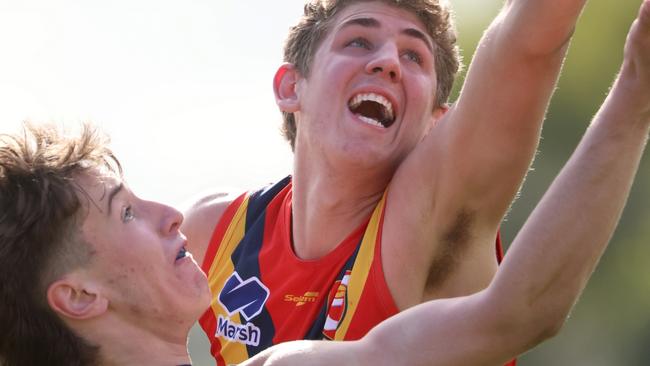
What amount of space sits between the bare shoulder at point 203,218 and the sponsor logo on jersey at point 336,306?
3.82 ft

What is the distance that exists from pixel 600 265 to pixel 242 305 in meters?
14.5

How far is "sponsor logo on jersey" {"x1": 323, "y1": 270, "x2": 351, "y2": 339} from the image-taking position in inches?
185

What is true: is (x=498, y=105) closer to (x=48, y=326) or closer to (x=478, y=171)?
(x=478, y=171)

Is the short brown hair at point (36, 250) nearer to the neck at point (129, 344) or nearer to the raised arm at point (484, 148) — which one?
the neck at point (129, 344)

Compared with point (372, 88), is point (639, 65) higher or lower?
higher

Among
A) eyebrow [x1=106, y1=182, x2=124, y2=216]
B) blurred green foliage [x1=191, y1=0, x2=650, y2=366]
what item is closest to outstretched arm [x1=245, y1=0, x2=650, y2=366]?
eyebrow [x1=106, y1=182, x2=124, y2=216]

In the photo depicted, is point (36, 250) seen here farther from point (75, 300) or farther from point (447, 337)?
point (447, 337)

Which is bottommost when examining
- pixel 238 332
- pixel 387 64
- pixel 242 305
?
pixel 238 332

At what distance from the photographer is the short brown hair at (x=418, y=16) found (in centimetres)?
529

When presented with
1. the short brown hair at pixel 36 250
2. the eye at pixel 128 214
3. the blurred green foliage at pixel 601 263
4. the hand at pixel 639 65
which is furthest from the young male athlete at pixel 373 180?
the blurred green foliage at pixel 601 263

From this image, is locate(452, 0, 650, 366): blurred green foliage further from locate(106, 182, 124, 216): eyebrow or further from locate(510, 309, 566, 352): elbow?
locate(510, 309, 566, 352): elbow

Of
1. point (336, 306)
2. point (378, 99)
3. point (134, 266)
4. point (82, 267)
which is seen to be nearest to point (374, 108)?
point (378, 99)

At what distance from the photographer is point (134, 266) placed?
3.97 m

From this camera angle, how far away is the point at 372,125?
5027mm
